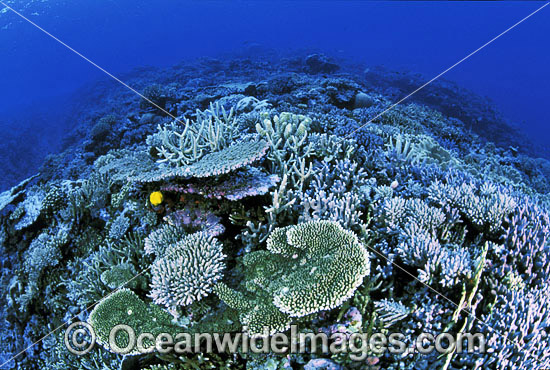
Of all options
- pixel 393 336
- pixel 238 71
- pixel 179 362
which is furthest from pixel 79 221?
pixel 238 71

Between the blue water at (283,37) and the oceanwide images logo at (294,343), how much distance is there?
61.6 m

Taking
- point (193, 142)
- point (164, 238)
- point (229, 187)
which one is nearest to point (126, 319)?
point (164, 238)

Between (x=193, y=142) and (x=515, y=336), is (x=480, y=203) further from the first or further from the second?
(x=193, y=142)

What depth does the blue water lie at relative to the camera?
64938 millimetres

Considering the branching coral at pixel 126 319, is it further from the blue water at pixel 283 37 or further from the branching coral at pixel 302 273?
the blue water at pixel 283 37

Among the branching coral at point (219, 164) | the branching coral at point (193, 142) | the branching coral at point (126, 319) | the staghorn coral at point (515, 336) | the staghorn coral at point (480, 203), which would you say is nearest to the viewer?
the staghorn coral at point (515, 336)

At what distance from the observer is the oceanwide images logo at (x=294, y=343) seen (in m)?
2.01

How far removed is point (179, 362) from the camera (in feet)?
7.27

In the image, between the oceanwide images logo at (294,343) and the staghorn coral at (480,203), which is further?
the staghorn coral at (480,203)

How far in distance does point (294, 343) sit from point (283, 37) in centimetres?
10107

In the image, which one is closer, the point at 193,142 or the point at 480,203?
the point at 480,203
